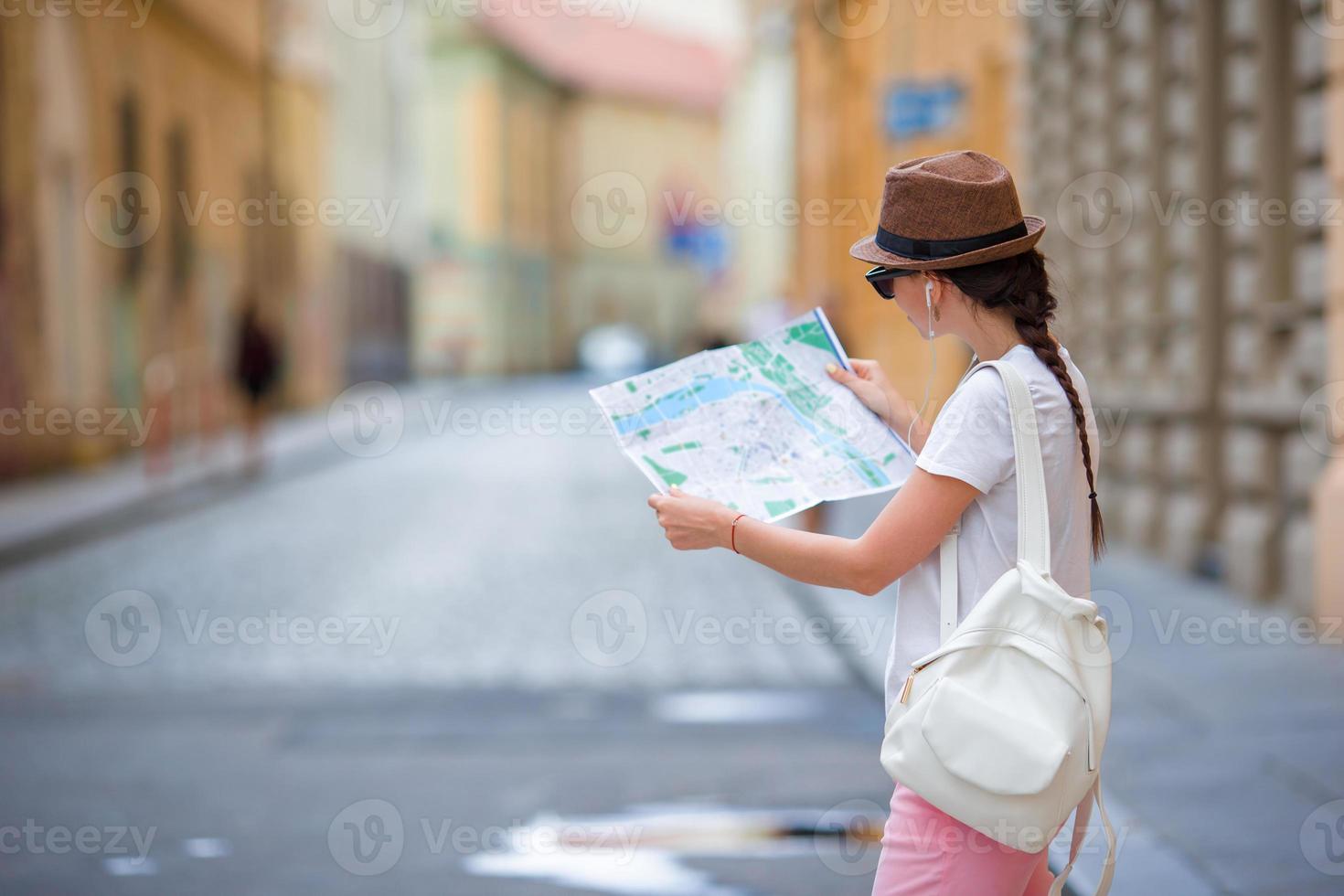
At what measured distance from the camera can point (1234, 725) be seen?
552 centimetres

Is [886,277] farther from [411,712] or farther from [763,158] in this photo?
[763,158]

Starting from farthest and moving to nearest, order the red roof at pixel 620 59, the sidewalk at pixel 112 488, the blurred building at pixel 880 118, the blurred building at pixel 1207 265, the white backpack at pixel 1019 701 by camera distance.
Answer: the red roof at pixel 620 59
the blurred building at pixel 880 118
the sidewalk at pixel 112 488
the blurred building at pixel 1207 265
the white backpack at pixel 1019 701

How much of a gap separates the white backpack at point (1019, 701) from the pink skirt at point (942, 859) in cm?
6

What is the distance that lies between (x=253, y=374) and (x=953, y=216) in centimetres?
1656

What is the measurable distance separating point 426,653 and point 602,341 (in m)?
57.8

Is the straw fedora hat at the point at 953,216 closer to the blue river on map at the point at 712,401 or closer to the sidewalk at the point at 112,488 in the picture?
the blue river on map at the point at 712,401

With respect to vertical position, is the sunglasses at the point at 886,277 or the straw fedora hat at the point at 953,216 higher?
the straw fedora hat at the point at 953,216

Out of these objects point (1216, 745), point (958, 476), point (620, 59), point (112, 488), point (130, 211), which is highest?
point (620, 59)

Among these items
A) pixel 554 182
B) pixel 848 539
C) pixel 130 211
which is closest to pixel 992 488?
pixel 848 539

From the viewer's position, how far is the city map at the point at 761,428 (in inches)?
96.4

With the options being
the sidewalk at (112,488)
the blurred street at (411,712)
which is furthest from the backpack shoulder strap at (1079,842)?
the sidewalk at (112,488)

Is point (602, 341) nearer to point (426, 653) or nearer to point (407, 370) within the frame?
point (407, 370)

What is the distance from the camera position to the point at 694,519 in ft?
7.69


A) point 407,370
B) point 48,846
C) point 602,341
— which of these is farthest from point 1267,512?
point 602,341
